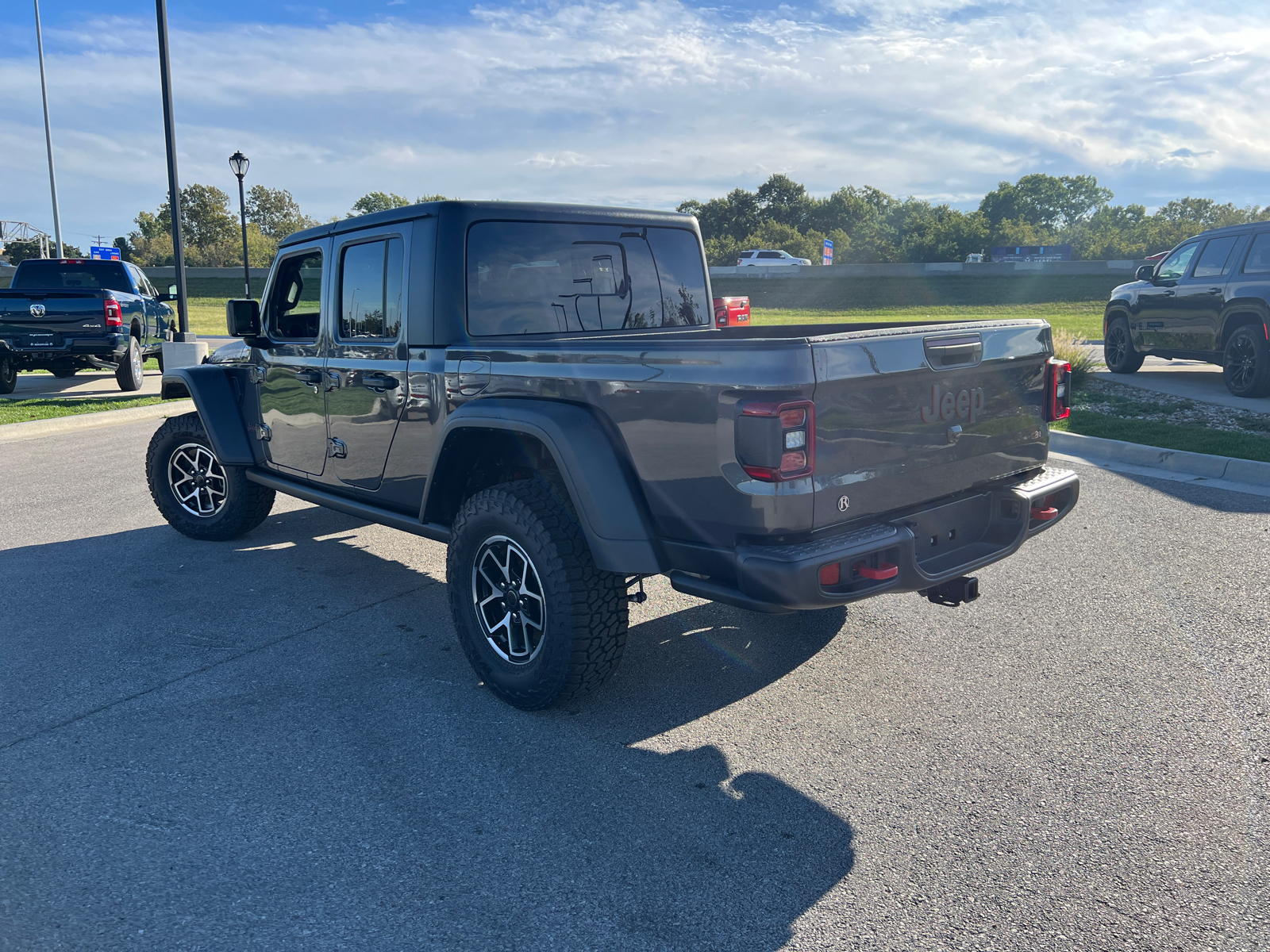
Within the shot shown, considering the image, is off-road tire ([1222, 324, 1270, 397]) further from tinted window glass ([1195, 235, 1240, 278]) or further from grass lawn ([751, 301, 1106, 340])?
grass lawn ([751, 301, 1106, 340])

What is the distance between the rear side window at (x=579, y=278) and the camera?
4219mm

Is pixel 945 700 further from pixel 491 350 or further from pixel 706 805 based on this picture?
pixel 491 350

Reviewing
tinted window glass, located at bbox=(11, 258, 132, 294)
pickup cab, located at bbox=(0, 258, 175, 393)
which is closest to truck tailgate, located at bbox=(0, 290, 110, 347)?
pickup cab, located at bbox=(0, 258, 175, 393)

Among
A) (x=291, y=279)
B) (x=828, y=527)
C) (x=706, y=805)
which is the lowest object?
(x=706, y=805)

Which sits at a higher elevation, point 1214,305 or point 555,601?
point 1214,305

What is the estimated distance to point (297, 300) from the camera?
5301 millimetres

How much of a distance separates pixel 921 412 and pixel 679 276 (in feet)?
6.81

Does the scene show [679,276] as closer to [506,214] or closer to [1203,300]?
[506,214]

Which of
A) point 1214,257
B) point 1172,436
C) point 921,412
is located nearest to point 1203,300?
point 1214,257

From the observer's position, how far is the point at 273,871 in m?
2.67

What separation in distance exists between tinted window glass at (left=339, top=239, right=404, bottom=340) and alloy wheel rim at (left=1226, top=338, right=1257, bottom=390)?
11281 millimetres

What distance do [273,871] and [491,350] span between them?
2055 mm

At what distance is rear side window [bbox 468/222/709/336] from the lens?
4.22 meters

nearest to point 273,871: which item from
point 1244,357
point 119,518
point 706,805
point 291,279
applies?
point 706,805
